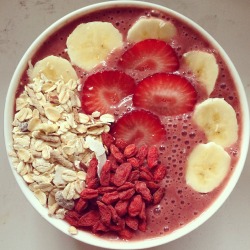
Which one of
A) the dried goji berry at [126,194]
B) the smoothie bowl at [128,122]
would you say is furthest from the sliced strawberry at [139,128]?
the dried goji berry at [126,194]

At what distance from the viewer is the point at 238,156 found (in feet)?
4.41

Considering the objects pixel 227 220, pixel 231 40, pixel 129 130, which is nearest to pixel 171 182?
pixel 129 130

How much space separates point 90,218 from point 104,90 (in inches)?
10.5

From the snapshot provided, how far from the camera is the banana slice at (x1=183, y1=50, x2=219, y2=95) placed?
4.39ft

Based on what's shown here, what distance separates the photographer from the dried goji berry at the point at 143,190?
1298 mm

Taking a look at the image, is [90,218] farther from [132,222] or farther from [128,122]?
[128,122]

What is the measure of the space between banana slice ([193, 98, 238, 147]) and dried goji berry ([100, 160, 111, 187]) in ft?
0.68

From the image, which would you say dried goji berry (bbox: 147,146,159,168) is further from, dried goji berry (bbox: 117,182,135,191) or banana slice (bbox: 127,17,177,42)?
banana slice (bbox: 127,17,177,42)

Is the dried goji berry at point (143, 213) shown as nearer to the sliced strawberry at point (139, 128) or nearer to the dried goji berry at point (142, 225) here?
the dried goji berry at point (142, 225)

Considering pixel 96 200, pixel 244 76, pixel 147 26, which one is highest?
pixel 147 26

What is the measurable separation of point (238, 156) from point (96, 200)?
311mm

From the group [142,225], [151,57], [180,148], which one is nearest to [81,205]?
[142,225]

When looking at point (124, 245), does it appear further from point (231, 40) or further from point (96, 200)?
point (231, 40)

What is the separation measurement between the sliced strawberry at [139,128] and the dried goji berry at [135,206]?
0.12 meters
